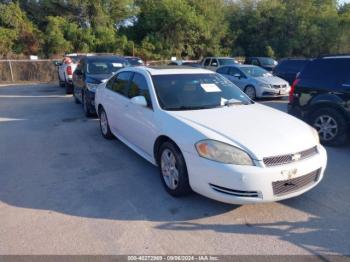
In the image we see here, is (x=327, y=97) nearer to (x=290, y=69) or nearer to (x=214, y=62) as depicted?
(x=290, y=69)

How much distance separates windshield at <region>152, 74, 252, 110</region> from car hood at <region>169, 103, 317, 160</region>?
22 cm

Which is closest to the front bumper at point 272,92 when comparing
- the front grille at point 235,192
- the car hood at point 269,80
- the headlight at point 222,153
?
the car hood at point 269,80

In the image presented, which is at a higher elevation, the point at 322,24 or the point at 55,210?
the point at 322,24

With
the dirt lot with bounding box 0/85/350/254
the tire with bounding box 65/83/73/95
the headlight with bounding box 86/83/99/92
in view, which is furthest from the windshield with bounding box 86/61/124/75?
the tire with bounding box 65/83/73/95

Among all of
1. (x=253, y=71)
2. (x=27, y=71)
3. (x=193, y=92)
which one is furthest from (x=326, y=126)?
(x=27, y=71)

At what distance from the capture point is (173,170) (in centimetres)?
390

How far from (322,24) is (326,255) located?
41.2 meters

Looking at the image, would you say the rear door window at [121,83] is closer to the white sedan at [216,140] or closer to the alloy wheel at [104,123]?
the white sedan at [216,140]

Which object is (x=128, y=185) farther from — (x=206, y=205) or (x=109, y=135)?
(x=109, y=135)

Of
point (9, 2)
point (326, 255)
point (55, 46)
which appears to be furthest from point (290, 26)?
point (326, 255)

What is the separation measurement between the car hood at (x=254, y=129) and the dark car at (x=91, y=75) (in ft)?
16.1

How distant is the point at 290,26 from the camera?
38.4 meters

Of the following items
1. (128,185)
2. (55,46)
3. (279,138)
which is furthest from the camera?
(55,46)

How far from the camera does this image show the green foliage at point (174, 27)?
1085 inches
